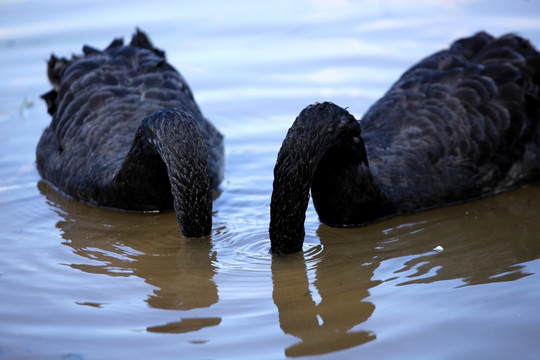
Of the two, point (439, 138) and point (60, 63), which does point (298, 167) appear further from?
point (60, 63)

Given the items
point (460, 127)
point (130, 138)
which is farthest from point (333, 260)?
point (130, 138)

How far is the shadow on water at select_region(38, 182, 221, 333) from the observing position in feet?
20.6

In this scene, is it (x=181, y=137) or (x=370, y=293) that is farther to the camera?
(x=181, y=137)

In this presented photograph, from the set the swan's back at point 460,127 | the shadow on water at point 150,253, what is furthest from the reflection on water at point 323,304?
the swan's back at point 460,127

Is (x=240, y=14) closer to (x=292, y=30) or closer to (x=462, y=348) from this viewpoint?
(x=292, y=30)

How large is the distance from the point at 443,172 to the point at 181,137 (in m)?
2.69

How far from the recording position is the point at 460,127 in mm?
8539

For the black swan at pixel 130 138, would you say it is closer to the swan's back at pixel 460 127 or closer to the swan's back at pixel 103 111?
the swan's back at pixel 103 111

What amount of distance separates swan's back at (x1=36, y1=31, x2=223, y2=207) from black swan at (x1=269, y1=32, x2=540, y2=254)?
166cm

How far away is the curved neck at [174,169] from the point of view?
23.0 feet

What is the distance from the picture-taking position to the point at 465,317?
5.73 meters

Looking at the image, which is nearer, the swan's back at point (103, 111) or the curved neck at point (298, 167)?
the curved neck at point (298, 167)


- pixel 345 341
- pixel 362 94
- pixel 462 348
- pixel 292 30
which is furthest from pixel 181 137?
pixel 292 30

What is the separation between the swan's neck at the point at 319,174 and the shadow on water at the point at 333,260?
203 millimetres
